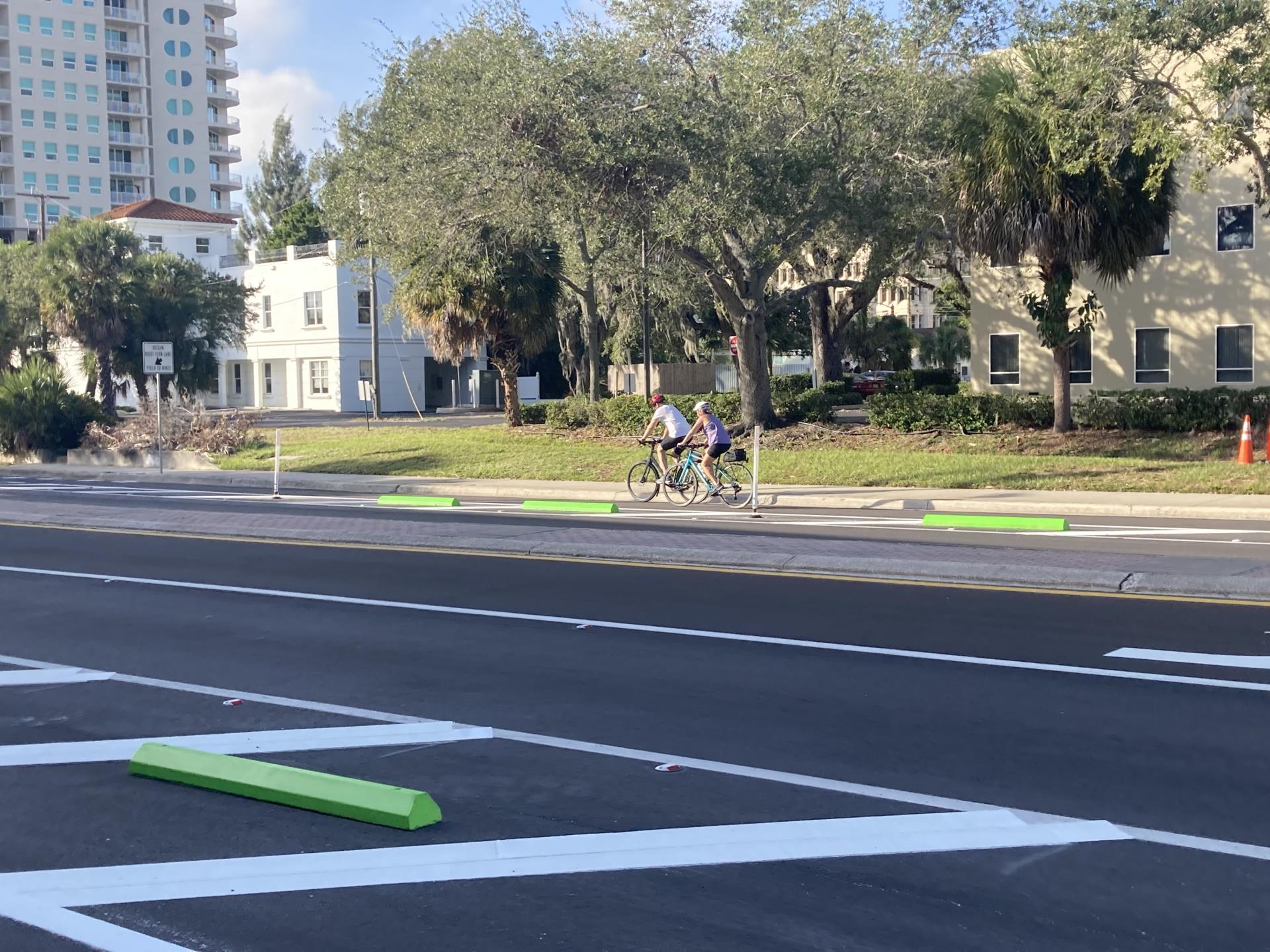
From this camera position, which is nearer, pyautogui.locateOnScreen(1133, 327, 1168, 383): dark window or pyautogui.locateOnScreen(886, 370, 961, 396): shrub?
pyautogui.locateOnScreen(1133, 327, 1168, 383): dark window

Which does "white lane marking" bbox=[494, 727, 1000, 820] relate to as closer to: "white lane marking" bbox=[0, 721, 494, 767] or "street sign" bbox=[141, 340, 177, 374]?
"white lane marking" bbox=[0, 721, 494, 767]

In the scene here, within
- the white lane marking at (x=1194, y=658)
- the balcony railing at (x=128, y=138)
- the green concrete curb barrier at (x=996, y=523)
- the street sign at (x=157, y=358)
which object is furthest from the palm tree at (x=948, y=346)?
the balcony railing at (x=128, y=138)

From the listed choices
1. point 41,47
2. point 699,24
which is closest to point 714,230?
point 699,24

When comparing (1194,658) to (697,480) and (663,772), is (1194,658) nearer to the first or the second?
(663,772)

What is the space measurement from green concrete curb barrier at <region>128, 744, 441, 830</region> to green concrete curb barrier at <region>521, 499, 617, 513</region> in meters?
12.7

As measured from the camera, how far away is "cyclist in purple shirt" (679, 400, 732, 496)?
19.4 metres

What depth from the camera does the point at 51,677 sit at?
852 cm

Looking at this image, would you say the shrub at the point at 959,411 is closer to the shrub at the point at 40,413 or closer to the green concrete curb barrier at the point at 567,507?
the green concrete curb barrier at the point at 567,507

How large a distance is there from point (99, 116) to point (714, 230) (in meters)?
86.4

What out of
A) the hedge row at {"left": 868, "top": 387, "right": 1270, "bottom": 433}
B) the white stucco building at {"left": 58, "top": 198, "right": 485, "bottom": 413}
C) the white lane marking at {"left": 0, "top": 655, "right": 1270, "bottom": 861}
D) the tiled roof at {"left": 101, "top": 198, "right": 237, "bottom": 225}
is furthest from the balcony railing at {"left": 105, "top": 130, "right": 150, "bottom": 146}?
the white lane marking at {"left": 0, "top": 655, "right": 1270, "bottom": 861}

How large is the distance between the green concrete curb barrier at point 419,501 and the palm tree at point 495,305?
10384 mm

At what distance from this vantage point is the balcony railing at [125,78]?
98562 millimetres

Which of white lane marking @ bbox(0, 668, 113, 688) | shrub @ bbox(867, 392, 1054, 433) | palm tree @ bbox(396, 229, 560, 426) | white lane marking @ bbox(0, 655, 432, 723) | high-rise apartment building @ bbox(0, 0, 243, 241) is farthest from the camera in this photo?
high-rise apartment building @ bbox(0, 0, 243, 241)

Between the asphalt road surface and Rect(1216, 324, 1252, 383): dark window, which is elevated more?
Rect(1216, 324, 1252, 383): dark window
